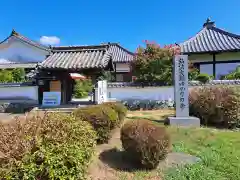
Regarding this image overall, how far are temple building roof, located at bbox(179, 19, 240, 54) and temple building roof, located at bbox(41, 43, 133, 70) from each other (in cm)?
781

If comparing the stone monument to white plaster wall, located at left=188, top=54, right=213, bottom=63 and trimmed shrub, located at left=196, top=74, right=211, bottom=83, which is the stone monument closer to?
trimmed shrub, located at left=196, top=74, right=211, bottom=83

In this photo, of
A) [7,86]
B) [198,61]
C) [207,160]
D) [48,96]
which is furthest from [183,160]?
[198,61]

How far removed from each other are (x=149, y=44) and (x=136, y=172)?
13.2 metres

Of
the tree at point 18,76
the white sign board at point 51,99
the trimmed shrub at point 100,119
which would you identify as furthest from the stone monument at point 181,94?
the tree at point 18,76

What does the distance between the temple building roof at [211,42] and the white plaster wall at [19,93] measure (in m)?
12.7

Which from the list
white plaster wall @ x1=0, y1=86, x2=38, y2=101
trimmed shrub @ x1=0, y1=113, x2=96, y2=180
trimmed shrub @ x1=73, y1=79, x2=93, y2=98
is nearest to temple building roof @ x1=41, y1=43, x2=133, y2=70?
white plaster wall @ x1=0, y1=86, x2=38, y2=101

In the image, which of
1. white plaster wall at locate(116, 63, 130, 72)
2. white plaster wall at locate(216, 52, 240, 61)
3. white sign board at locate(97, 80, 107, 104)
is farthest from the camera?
white plaster wall at locate(116, 63, 130, 72)

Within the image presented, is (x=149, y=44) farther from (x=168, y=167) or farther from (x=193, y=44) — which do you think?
(x=168, y=167)

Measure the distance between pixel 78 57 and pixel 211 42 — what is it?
12.5 metres

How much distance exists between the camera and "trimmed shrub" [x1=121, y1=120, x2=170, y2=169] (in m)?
5.35

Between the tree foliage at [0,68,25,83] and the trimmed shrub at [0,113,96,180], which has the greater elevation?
the tree foliage at [0,68,25,83]

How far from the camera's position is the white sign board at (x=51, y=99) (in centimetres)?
1602

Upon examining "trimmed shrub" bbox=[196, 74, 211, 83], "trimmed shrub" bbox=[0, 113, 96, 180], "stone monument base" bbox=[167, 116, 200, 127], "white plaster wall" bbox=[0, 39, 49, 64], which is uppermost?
"white plaster wall" bbox=[0, 39, 49, 64]

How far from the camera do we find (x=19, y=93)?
17141mm
